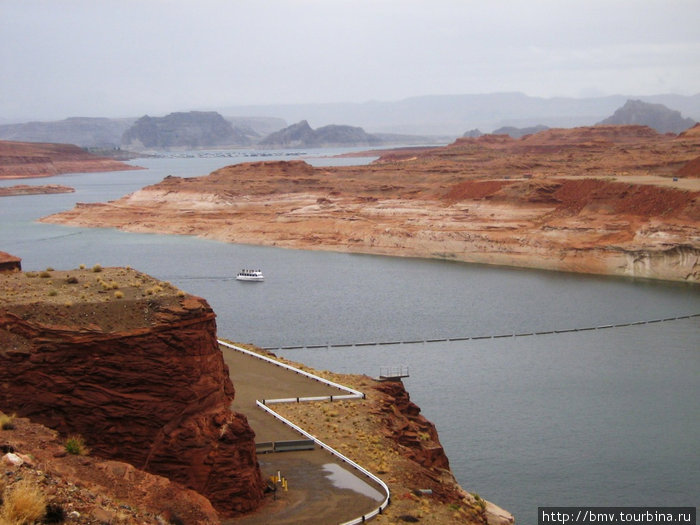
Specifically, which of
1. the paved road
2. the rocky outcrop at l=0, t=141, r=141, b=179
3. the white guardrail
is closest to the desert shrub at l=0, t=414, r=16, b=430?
the paved road

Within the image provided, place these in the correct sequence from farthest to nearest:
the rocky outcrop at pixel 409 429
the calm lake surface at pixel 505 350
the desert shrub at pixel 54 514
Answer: the calm lake surface at pixel 505 350
the rocky outcrop at pixel 409 429
the desert shrub at pixel 54 514

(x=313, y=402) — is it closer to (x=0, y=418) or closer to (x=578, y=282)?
(x=0, y=418)

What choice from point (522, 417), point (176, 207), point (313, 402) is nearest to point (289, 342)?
point (522, 417)

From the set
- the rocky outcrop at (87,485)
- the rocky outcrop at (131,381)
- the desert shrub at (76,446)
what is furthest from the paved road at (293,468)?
the rocky outcrop at (87,485)

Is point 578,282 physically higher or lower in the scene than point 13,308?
lower

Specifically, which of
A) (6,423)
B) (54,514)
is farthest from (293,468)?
(54,514)

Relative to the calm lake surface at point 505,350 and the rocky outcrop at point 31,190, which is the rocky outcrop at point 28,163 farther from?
the calm lake surface at point 505,350
